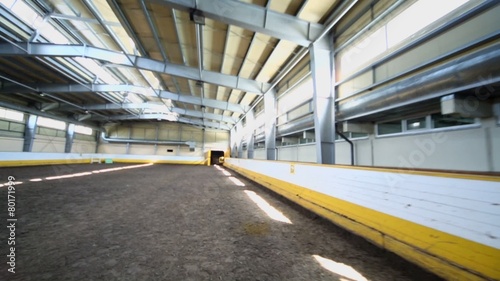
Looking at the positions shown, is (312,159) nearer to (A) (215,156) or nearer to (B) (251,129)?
(B) (251,129)

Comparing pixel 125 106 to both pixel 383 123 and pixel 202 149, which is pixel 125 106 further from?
pixel 383 123

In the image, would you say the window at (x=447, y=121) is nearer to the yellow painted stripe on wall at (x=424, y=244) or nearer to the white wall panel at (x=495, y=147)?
the white wall panel at (x=495, y=147)

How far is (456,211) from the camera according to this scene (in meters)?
1.88

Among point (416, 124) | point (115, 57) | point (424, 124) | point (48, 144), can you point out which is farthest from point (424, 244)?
point (48, 144)

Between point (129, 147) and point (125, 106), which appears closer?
point (125, 106)

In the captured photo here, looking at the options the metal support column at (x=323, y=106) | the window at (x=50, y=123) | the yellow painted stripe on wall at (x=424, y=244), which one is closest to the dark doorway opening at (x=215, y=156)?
the window at (x=50, y=123)

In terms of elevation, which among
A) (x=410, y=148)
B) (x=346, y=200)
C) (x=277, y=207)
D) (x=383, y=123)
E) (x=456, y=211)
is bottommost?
(x=277, y=207)

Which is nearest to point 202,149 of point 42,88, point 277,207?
point 42,88

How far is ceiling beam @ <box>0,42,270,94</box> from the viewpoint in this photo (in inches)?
319

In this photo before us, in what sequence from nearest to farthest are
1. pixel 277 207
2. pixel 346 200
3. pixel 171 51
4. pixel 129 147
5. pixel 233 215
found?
pixel 346 200, pixel 233 215, pixel 277 207, pixel 171 51, pixel 129 147

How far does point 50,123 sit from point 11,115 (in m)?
3.44

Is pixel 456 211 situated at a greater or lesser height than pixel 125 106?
lesser

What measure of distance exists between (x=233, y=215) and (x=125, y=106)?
1710cm

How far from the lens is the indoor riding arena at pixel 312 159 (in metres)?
1.91
